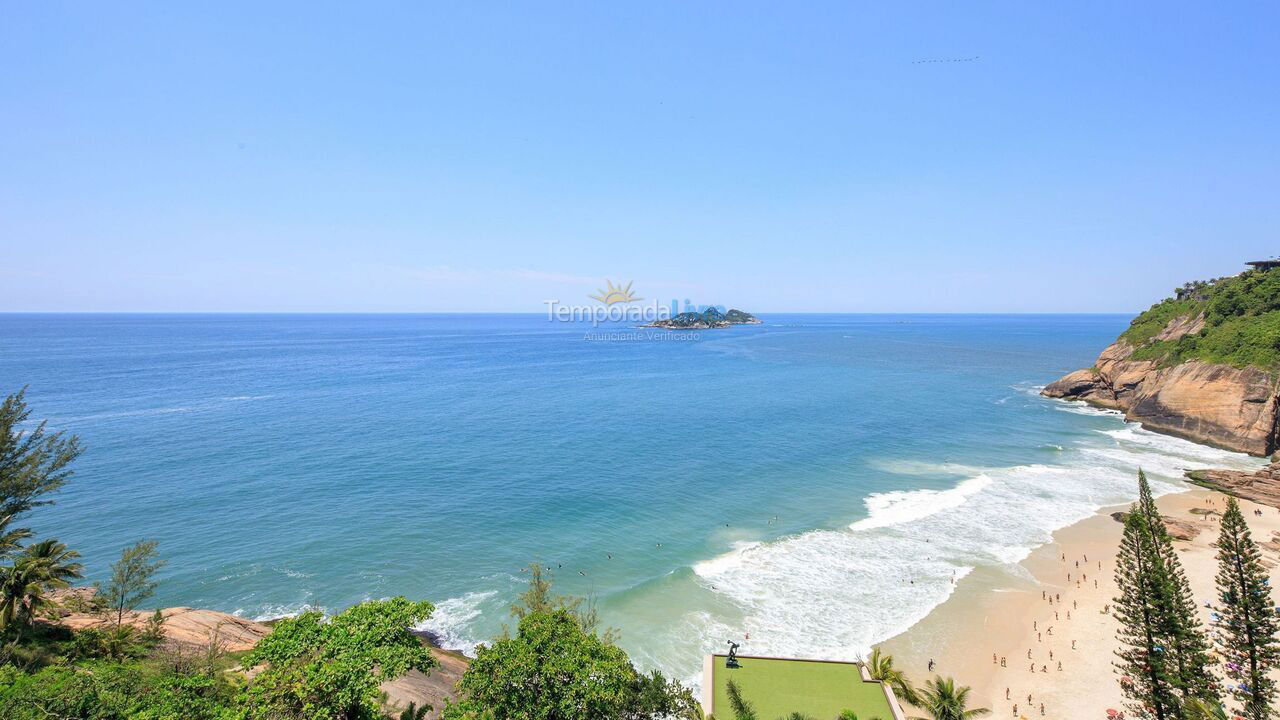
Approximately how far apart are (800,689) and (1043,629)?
18.3m

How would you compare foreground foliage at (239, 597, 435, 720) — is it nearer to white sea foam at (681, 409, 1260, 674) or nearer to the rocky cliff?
white sea foam at (681, 409, 1260, 674)

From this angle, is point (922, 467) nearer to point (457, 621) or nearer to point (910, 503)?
point (910, 503)

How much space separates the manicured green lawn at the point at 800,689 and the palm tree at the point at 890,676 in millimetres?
2225

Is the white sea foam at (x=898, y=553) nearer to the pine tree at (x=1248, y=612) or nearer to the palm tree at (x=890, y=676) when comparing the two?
the palm tree at (x=890, y=676)

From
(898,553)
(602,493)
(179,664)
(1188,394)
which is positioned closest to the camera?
(179,664)

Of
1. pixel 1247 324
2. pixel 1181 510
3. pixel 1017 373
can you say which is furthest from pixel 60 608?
pixel 1017 373

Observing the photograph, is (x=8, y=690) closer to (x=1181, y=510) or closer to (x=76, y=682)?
(x=76, y=682)

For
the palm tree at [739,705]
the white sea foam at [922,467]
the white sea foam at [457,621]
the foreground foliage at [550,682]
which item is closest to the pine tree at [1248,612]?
the palm tree at [739,705]

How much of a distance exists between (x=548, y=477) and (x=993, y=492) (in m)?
41.9

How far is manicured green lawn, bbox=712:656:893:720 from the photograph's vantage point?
21469mm

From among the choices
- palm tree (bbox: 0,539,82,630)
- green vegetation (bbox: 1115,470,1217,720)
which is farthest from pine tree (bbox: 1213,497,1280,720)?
palm tree (bbox: 0,539,82,630)

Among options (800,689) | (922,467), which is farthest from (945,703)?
(922,467)

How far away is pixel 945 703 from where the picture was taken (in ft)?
76.0

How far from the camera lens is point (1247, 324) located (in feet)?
230
